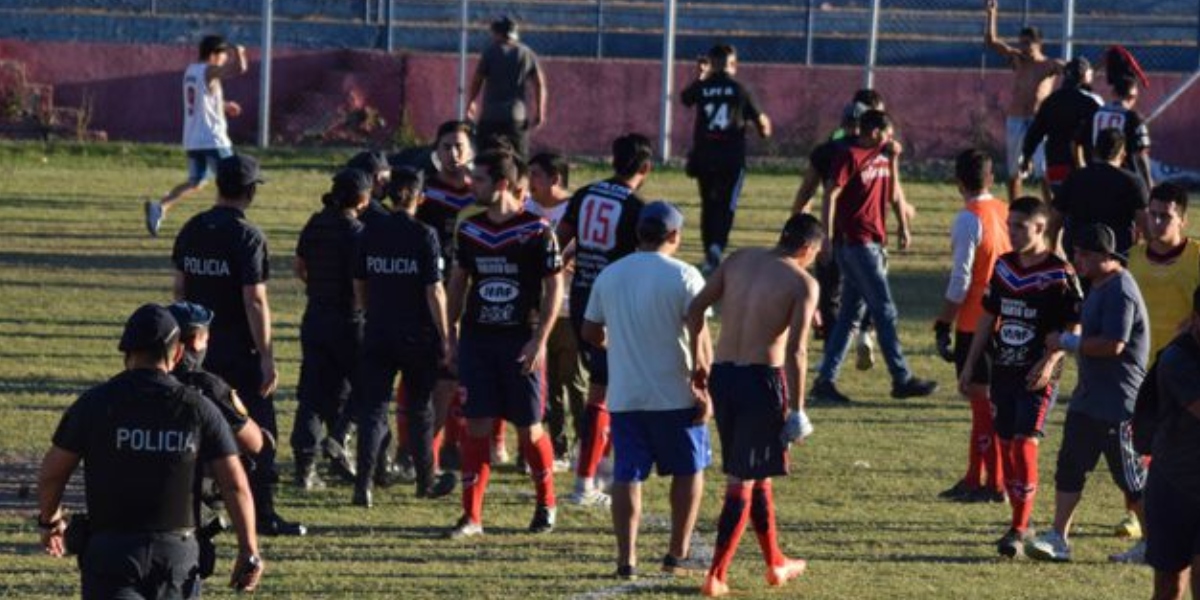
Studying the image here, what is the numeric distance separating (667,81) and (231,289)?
17.9m

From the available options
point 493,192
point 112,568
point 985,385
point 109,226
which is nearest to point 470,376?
point 493,192

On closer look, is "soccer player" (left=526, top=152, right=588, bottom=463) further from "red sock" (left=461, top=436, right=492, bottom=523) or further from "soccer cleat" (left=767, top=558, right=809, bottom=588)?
"soccer cleat" (left=767, top=558, right=809, bottom=588)

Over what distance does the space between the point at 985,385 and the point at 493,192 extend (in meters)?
3.12

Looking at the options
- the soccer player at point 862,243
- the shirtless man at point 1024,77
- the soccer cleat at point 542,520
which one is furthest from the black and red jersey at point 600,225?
the shirtless man at point 1024,77

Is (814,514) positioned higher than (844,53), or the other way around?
(844,53)

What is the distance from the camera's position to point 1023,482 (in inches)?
462

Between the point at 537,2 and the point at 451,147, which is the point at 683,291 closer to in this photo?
the point at 451,147

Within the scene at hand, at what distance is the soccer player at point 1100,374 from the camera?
1112 cm

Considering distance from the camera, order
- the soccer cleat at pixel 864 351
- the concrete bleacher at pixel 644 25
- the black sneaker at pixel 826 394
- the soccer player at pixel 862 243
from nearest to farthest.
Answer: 1. the soccer player at pixel 862 243
2. the black sneaker at pixel 826 394
3. the soccer cleat at pixel 864 351
4. the concrete bleacher at pixel 644 25

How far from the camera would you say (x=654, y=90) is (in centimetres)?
3067

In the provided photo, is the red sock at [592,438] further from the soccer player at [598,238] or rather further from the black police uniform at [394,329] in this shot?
the black police uniform at [394,329]

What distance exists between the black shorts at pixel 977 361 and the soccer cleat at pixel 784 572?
5.93ft

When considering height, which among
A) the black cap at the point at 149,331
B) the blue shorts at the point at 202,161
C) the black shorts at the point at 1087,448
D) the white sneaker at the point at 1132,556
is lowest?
the white sneaker at the point at 1132,556

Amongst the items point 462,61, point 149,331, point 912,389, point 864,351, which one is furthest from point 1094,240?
point 462,61
